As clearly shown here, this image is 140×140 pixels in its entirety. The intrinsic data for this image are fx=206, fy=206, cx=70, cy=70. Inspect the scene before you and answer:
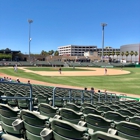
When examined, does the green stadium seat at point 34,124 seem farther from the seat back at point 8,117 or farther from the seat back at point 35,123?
the seat back at point 8,117

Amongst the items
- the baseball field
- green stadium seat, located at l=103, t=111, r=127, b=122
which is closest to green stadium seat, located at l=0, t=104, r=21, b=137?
green stadium seat, located at l=103, t=111, r=127, b=122

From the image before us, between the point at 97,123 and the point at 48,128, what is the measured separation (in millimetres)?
1362

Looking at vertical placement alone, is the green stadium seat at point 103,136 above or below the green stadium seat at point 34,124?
above

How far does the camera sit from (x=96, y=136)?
301 centimetres

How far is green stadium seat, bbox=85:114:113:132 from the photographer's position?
467 centimetres

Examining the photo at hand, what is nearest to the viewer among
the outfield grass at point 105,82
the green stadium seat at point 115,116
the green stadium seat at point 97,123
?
the green stadium seat at point 97,123

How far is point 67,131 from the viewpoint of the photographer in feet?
10.8

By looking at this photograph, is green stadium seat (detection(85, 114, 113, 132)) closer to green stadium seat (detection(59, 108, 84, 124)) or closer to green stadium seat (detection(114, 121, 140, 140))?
green stadium seat (detection(59, 108, 84, 124))

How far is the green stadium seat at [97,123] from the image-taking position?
467 cm

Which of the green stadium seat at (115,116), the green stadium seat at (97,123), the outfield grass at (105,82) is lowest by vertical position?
the outfield grass at (105,82)

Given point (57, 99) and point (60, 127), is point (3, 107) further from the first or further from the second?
point (57, 99)

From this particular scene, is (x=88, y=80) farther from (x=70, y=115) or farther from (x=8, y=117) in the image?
(x=8, y=117)

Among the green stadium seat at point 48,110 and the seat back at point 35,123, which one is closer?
the seat back at point 35,123

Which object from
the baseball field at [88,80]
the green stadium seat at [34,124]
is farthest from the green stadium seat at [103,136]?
the baseball field at [88,80]
